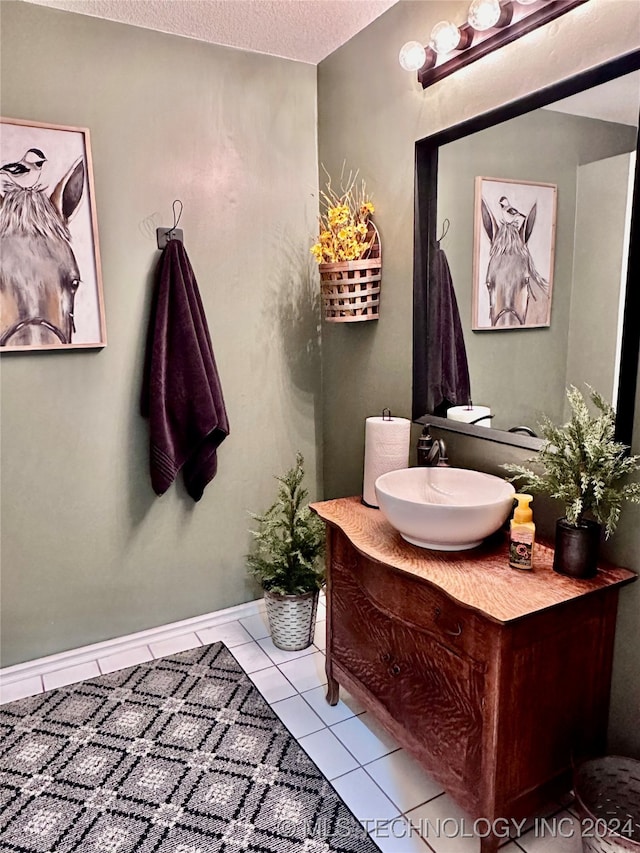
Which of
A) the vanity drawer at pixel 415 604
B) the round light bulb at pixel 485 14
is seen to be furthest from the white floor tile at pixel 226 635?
the round light bulb at pixel 485 14

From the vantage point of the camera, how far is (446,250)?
6.67ft

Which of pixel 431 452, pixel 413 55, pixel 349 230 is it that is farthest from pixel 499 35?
pixel 431 452

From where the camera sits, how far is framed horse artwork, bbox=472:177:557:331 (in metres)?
1.70

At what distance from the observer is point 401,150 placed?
2.16 m

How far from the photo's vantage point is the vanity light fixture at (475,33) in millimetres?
1564

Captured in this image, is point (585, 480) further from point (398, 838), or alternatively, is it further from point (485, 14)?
point (485, 14)

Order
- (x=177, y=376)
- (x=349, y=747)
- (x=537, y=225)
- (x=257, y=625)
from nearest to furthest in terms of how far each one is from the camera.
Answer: (x=537, y=225)
(x=349, y=747)
(x=177, y=376)
(x=257, y=625)

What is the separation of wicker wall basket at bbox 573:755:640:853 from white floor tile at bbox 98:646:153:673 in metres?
1.68

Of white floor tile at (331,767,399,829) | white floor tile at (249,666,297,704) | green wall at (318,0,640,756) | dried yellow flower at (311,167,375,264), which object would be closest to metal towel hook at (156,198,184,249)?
dried yellow flower at (311,167,375,264)

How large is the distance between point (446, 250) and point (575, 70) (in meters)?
0.64

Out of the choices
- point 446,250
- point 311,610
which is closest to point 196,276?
point 446,250

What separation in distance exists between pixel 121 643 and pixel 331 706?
0.96 meters

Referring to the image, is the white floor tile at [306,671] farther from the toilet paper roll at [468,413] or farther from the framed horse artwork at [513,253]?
the framed horse artwork at [513,253]

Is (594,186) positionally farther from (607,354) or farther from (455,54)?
(455,54)
